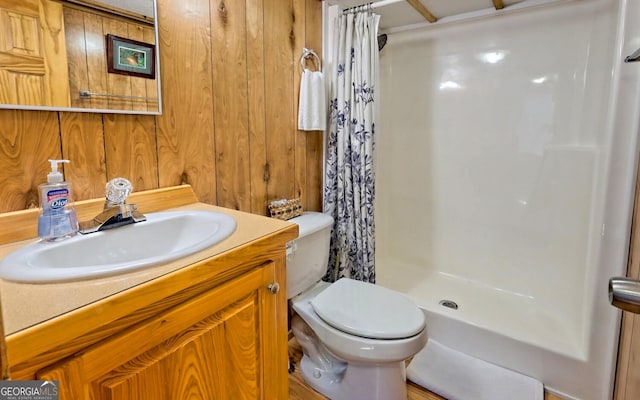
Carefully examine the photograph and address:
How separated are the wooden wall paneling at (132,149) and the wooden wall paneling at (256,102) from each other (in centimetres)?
45

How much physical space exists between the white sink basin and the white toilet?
17.9 inches

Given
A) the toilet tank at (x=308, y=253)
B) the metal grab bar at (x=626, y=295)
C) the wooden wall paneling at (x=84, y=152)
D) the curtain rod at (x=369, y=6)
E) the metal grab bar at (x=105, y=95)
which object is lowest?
the toilet tank at (x=308, y=253)

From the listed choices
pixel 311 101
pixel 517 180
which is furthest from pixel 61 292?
pixel 517 180

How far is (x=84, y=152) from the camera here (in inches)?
38.4

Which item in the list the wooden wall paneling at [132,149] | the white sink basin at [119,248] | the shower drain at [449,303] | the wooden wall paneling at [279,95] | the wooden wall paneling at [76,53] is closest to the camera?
the white sink basin at [119,248]

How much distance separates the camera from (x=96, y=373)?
1.82ft

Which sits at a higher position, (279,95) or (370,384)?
(279,95)

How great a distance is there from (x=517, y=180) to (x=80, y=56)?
2114 mm

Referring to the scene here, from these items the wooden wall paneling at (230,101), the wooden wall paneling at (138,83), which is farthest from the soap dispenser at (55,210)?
the wooden wall paneling at (230,101)

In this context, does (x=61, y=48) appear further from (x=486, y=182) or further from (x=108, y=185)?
(x=486, y=182)

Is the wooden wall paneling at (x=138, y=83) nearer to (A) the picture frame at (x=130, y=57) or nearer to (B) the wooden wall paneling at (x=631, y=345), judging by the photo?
(A) the picture frame at (x=130, y=57)

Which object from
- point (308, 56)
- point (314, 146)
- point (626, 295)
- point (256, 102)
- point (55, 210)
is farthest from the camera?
point (314, 146)

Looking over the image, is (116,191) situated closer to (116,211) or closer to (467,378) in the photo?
(116,211)

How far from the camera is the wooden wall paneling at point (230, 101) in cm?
133
